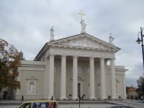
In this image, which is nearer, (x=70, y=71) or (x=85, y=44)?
(x=85, y=44)

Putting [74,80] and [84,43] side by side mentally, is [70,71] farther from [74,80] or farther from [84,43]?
[84,43]

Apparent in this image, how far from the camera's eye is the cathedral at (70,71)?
45906 millimetres

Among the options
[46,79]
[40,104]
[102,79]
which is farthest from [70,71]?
[40,104]

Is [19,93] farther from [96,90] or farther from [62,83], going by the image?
[96,90]

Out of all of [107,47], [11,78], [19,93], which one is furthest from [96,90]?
[11,78]

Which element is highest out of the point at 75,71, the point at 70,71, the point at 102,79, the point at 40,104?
the point at 70,71

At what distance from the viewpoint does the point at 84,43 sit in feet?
159

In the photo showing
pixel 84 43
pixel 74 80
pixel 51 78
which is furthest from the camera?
pixel 84 43

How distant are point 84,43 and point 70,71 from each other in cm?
686

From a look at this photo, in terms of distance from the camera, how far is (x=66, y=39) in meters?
47.0

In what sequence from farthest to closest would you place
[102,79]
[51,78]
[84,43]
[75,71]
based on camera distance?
[84,43], [102,79], [75,71], [51,78]

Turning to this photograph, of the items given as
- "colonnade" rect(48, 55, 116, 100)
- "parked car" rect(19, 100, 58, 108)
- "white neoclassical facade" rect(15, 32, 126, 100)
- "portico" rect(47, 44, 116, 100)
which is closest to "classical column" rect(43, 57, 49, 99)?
"white neoclassical facade" rect(15, 32, 126, 100)

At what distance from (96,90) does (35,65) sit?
1409 centimetres

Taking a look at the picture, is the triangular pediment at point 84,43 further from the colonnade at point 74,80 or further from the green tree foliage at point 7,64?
the green tree foliage at point 7,64
